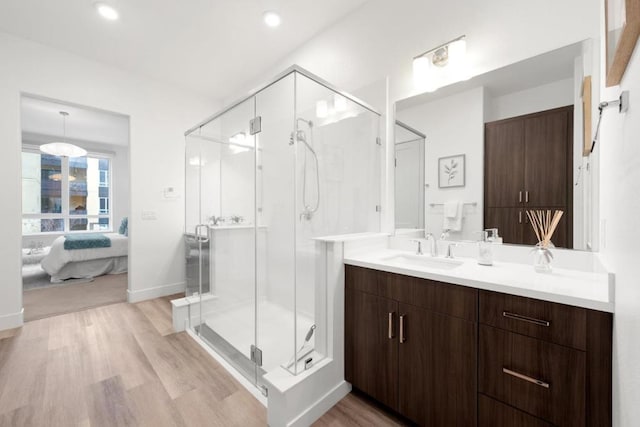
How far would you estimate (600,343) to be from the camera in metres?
0.90

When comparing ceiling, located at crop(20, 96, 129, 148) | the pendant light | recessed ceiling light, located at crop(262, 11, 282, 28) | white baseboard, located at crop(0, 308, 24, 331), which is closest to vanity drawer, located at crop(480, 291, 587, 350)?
recessed ceiling light, located at crop(262, 11, 282, 28)

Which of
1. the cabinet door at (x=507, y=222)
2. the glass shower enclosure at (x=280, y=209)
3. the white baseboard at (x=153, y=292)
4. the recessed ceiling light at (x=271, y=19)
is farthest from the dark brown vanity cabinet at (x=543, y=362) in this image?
the white baseboard at (x=153, y=292)

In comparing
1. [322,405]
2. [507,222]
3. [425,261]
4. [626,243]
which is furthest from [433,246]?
[322,405]

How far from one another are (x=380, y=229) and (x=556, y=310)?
51.8 inches

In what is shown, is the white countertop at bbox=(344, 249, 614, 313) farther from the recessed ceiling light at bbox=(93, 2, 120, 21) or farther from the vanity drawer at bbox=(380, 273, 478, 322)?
the recessed ceiling light at bbox=(93, 2, 120, 21)

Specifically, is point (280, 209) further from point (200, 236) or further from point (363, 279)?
point (200, 236)

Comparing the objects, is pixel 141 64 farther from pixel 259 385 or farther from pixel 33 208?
pixel 33 208

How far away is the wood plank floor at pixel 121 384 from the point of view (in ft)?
4.98

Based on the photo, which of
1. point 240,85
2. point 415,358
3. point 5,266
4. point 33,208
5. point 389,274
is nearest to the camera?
point 415,358

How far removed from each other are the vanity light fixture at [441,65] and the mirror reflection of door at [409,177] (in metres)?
0.33

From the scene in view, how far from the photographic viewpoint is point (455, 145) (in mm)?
1796

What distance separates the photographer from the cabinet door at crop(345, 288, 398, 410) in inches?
57.6

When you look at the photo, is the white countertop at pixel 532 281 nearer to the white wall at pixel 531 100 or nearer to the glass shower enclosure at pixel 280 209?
the glass shower enclosure at pixel 280 209

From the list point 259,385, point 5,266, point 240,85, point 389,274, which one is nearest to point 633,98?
point 389,274
